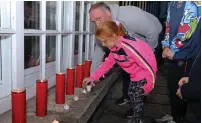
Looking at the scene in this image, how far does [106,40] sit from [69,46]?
0.97 metres

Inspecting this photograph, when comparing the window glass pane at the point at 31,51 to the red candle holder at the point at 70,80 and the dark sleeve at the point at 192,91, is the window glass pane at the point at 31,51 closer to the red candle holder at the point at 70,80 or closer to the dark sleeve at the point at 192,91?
the red candle holder at the point at 70,80

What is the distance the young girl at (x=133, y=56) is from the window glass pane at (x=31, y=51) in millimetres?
528

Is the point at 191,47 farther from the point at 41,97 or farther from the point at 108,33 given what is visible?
the point at 41,97

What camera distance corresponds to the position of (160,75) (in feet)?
16.0

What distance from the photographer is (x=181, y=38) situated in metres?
1.72

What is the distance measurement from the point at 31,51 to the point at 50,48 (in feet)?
1.15

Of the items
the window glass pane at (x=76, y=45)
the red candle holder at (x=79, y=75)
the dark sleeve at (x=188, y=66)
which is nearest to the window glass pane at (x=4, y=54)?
the red candle holder at (x=79, y=75)

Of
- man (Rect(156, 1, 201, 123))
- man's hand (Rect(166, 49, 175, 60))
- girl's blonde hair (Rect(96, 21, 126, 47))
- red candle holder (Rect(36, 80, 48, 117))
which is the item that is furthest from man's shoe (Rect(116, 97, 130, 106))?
red candle holder (Rect(36, 80, 48, 117))

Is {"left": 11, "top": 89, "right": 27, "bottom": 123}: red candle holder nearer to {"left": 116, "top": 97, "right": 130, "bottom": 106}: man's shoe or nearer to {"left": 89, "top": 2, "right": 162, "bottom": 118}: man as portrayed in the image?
{"left": 89, "top": 2, "right": 162, "bottom": 118}: man

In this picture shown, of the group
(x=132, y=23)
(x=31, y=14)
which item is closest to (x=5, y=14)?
(x=31, y=14)

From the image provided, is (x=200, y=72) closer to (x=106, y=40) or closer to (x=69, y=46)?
(x=106, y=40)

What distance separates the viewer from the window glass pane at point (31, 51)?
183 centimetres

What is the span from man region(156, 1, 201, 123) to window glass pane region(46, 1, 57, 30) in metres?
0.97

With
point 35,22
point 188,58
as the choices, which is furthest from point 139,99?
point 35,22
